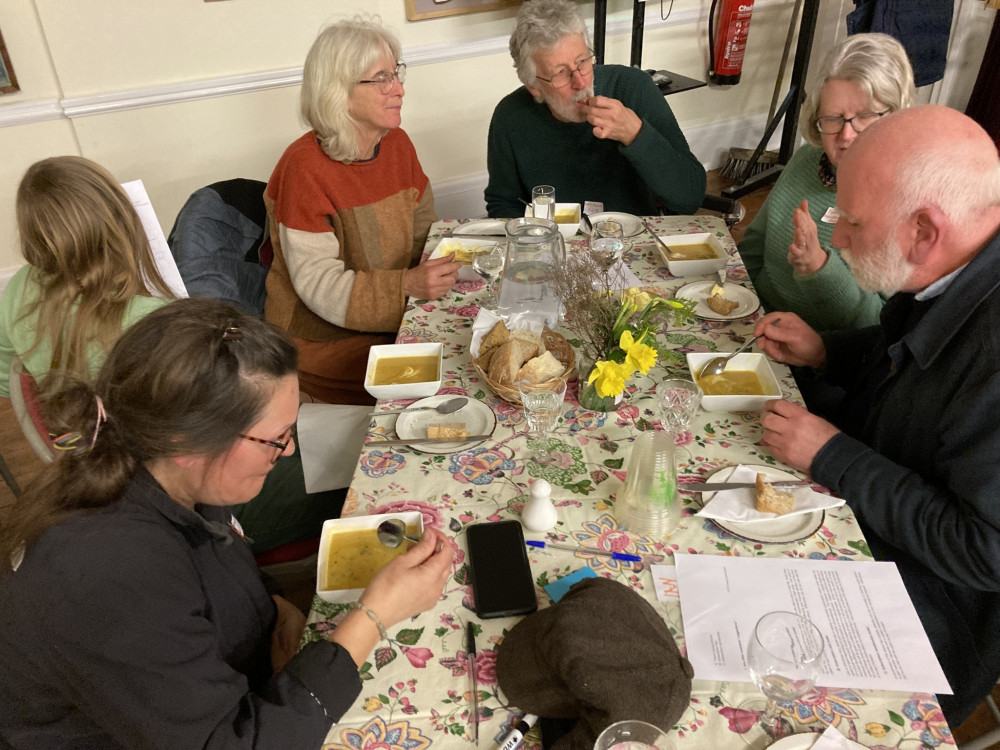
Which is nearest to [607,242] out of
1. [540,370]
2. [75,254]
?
[540,370]

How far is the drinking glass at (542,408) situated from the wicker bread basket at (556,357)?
65 millimetres

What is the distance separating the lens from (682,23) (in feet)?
14.8

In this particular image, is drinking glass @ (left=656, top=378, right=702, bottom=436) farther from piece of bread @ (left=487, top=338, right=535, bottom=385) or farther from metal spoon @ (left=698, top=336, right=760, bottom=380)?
piece of bread @ (left=487, top=338, right=535, bottom=385)

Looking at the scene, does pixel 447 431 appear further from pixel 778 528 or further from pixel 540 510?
pixel 778 528

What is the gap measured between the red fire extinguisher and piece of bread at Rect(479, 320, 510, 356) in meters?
3.66

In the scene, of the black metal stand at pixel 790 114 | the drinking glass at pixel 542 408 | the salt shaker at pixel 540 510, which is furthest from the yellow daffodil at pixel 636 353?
the black metal stand at pixel 790 114

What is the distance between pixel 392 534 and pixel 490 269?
1.07 metres

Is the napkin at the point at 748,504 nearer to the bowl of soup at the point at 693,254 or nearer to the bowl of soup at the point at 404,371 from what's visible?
the bowl of soup at the point at 404,371

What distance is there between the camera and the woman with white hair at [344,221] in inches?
87.1

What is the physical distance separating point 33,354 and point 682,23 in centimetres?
420

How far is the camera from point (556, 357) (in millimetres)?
1728

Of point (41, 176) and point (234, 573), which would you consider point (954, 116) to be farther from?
point (41, 176)

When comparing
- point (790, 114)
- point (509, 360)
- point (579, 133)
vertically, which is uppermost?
point (579, 133)

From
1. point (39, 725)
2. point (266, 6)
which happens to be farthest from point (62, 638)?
point (266, 6)
